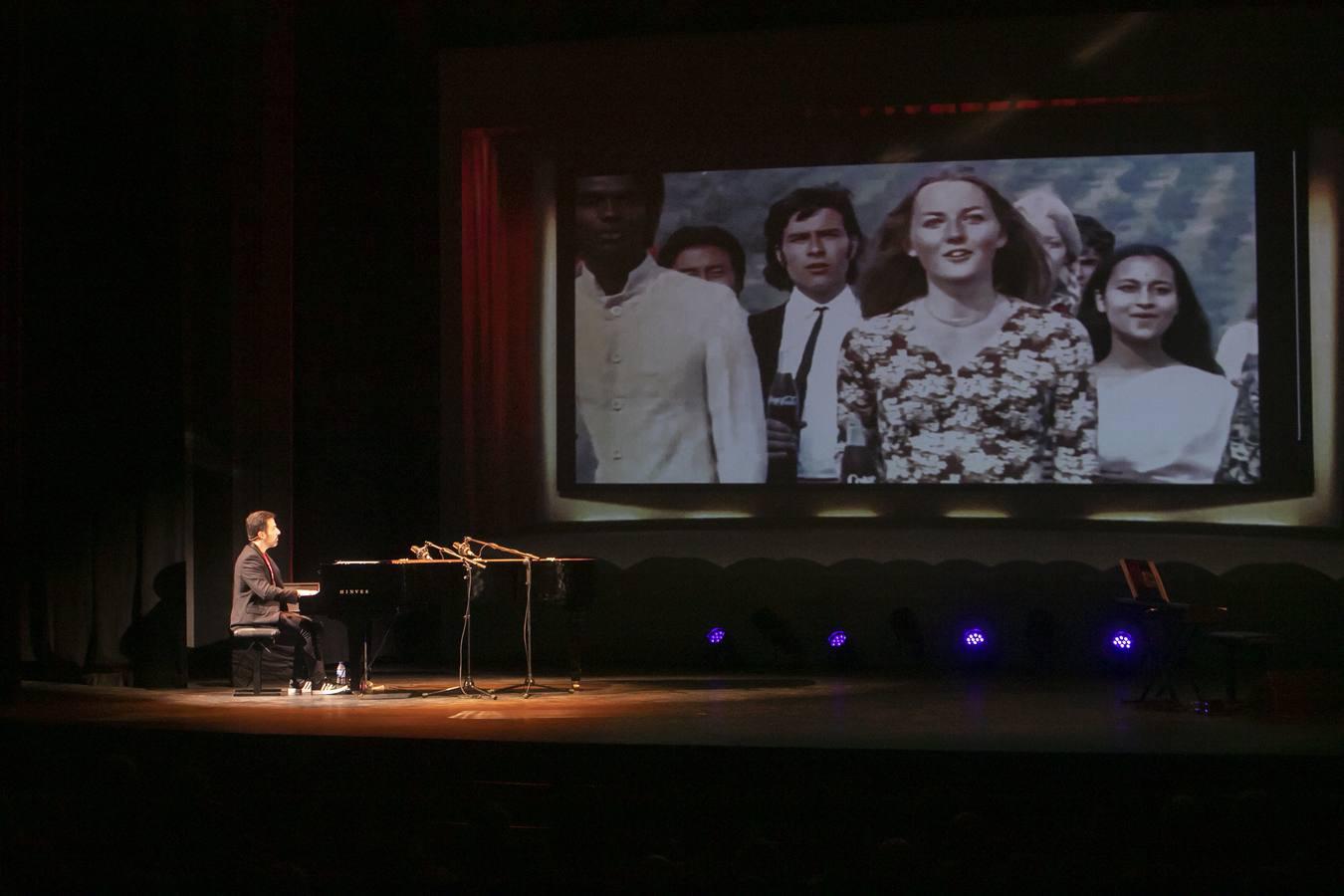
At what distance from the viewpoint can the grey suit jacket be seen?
7465 millimetres

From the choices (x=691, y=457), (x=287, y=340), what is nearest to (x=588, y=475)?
(x=691, y=457)

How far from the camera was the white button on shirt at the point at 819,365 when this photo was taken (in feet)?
30.5

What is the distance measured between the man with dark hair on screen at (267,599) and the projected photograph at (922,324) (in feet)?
8.17

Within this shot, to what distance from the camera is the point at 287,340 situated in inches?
367

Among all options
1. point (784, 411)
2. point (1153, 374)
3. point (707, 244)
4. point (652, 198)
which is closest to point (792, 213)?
point (707, 244)

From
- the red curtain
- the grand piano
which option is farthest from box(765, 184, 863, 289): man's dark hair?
the grand piano

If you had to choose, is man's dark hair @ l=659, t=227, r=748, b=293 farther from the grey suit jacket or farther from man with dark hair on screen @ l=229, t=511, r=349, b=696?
the grey suit jacket

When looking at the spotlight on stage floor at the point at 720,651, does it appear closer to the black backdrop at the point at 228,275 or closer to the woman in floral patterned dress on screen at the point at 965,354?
the woman in floral patterned dress on screen at the point at 965,354

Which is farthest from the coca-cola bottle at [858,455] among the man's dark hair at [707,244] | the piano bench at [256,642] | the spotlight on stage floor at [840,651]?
the piano bench at [256,642]

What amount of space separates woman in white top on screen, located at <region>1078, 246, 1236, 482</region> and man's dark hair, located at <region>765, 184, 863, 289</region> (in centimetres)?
163

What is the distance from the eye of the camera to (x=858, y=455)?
9.27 meters

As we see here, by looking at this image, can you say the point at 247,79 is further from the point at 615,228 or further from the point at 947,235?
the point at 947,235

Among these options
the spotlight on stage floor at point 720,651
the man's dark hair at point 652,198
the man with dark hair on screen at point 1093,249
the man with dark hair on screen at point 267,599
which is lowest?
the spotlight on stage floor at point 720,651

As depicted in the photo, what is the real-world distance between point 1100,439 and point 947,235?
160 cm
